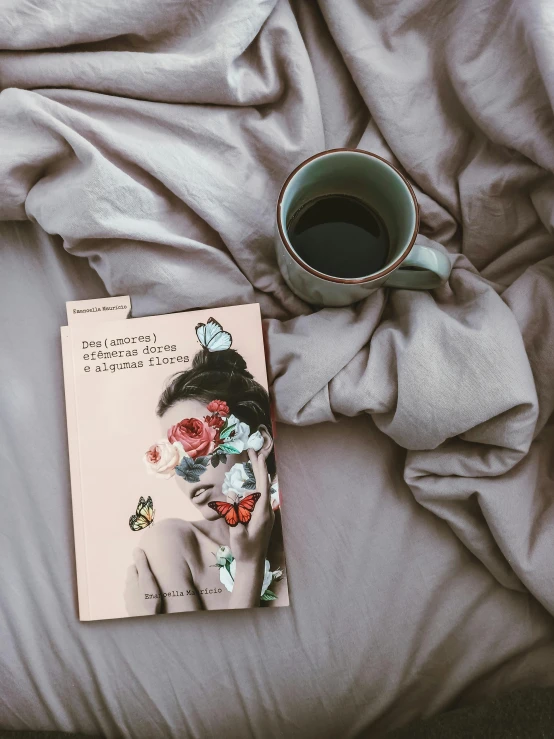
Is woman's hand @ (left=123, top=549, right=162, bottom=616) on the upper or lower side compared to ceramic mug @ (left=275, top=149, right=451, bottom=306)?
lower

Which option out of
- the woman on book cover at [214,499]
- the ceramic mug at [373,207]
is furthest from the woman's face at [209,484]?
the ceramic mug at [373,207]

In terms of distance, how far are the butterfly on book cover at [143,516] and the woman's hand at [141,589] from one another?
0.08ft

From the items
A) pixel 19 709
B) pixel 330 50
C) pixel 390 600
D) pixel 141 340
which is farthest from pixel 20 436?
pixel 330 50

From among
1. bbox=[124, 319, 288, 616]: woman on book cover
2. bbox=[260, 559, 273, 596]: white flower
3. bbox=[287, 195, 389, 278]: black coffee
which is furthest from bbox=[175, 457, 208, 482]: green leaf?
bbox=[287, 195, 389, 278]: black coffee

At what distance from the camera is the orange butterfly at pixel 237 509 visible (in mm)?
511

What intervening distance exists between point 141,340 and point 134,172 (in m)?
0.16

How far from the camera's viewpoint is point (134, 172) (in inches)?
20.4

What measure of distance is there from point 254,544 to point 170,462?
111 millimetres

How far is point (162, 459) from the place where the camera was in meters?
0.52

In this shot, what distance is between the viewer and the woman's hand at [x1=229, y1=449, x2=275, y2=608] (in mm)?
503

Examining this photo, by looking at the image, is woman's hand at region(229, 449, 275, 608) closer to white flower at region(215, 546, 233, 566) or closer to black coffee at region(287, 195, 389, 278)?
white flower at region(215, 546, 233, 566)

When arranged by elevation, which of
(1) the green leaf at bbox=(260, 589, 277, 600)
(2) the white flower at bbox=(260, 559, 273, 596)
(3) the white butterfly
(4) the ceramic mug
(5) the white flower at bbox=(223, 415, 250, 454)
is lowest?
(1) the green leaf at bbox=(260, 589, 277, 600)

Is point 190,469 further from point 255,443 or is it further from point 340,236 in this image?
point 340,236

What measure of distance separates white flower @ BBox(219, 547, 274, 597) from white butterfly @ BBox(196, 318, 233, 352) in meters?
0.20
